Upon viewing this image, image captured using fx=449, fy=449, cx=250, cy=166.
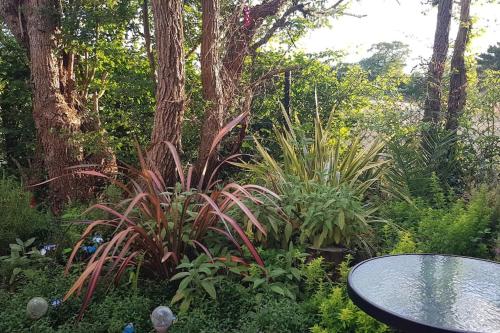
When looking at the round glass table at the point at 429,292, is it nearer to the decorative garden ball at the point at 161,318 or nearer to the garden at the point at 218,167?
the garden at the point at 218,167

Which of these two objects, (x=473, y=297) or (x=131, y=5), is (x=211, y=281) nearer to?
(x=473, y=297)

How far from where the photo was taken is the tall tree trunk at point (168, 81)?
353 centimetres

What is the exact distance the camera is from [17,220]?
3.22 m

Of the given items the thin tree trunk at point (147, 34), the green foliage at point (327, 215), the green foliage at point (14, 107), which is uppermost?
the thin tree trunk at point (147, 34)

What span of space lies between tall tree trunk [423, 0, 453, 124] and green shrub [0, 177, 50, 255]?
3911mm

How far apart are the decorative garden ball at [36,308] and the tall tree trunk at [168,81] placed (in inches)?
66.2

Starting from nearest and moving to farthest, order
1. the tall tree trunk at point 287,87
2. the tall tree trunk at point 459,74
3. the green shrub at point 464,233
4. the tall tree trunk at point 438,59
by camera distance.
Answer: the green shrub at point 464,233, the tall tree trunk at point 459,74, the tall tree trunk at point 438,59, the tall tree trunk at point 287,87

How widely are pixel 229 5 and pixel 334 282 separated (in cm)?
344

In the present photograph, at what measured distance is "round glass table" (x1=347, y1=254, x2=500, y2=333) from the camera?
55.8 inches

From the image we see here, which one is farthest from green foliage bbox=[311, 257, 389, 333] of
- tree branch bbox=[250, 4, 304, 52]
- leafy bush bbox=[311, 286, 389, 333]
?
tree branch bbox=[250, 4, 304, 52]

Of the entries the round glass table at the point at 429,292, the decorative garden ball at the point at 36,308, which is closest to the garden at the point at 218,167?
the decorative garden ball at the point at 36,308

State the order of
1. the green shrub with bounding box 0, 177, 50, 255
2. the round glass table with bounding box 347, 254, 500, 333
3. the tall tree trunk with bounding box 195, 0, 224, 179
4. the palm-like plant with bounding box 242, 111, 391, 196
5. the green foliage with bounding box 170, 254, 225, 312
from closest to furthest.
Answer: the round glass table with bounding box 347, 254, 500, 333
the green foliage with bounding box 170, 254, 225, 312
the green shrub with bounding box 0, 177, 50, 255
the palm-like plant with bounding box 242, 111, 391, 196
the tall tree trunk with bounding box 195, 0, 224, 179

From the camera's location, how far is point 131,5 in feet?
15.0

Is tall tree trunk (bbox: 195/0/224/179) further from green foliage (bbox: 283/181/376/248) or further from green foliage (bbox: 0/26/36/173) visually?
green foliage (bbox: 0/26/36/173)
